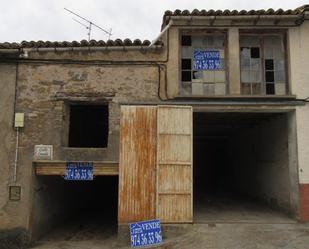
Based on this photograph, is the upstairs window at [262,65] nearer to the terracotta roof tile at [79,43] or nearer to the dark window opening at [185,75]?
the dark window opening at [185,75]

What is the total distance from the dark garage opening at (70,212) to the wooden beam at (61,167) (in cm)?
50

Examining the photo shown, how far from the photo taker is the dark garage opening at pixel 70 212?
11680 millimetres

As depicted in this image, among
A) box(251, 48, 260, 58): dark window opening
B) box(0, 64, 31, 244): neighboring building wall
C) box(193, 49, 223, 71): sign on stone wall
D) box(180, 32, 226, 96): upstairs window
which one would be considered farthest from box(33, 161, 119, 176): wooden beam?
box(251, 48, 260, 58): dark window opening

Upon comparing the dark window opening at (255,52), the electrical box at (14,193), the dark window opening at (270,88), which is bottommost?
the electrical box at (14,193)

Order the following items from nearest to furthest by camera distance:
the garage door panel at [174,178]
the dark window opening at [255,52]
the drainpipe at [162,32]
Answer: the garage door panel at [174,178] < the drainpipe at [162,32] < the dark window opening at [255,52]

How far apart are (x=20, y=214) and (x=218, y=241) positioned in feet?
18.1

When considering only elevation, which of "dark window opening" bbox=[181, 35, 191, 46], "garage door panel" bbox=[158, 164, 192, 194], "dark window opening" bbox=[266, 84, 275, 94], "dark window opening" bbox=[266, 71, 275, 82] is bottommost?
"garage door panel" bbox=[158, 164, 192, 194]

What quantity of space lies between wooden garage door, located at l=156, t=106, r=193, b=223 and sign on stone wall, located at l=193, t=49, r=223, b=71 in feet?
4.82

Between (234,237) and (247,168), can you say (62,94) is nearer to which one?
(234,237)

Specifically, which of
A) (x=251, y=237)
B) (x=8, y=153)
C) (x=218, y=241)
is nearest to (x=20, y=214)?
(x=8, y=153)

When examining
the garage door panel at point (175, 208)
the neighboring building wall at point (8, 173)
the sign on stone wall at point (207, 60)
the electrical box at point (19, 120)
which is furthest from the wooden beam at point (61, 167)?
the sign on stone wall at point (207, 60)

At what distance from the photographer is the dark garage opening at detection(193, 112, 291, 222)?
11.9 metres

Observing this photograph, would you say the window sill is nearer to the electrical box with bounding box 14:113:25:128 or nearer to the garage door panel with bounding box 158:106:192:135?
the garage door panel with bounding box 158:106:192:135

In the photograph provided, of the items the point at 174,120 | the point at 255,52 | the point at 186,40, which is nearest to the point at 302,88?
the point at 255,52
